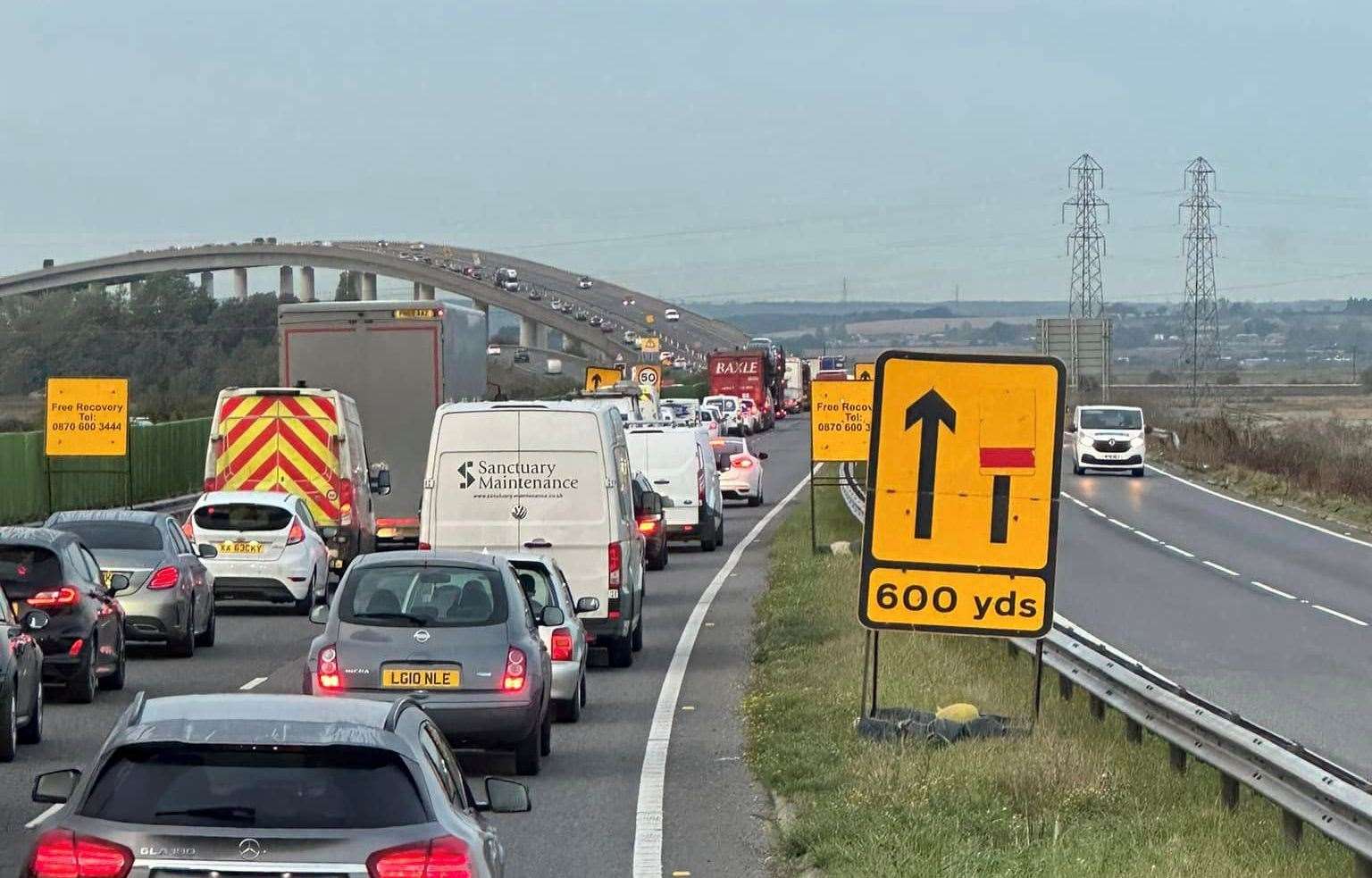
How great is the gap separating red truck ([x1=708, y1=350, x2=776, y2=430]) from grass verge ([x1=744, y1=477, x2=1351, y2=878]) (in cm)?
9299

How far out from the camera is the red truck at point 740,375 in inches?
4370

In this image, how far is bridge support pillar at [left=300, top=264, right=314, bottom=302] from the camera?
116938 mm

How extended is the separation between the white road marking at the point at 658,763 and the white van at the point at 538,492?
111cm

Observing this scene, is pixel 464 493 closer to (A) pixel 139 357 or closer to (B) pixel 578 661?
(B) pixel 578 661

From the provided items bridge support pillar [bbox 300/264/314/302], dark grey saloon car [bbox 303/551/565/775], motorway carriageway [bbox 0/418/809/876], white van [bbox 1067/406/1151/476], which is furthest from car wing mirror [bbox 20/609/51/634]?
bridge support pillar [bbox 300/264/314/302]

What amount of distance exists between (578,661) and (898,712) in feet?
9.71

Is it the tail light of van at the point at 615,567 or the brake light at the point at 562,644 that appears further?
the tail light of van at the point at 615,567

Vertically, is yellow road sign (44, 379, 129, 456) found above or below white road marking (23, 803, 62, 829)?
above

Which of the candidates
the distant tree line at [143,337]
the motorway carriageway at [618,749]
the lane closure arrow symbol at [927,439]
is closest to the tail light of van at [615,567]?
the motorway carriageway at [618,749]

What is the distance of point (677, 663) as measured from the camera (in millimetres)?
21031

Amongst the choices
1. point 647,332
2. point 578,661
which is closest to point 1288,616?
point 578,661

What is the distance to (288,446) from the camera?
101ft

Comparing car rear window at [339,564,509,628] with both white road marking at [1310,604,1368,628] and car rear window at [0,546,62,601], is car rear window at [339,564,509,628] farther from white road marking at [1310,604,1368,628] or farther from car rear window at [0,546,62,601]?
white road marking at [1310,604,1368,628]

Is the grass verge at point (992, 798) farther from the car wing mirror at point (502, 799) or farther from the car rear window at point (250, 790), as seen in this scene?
the car rear window at point (250, 790)
